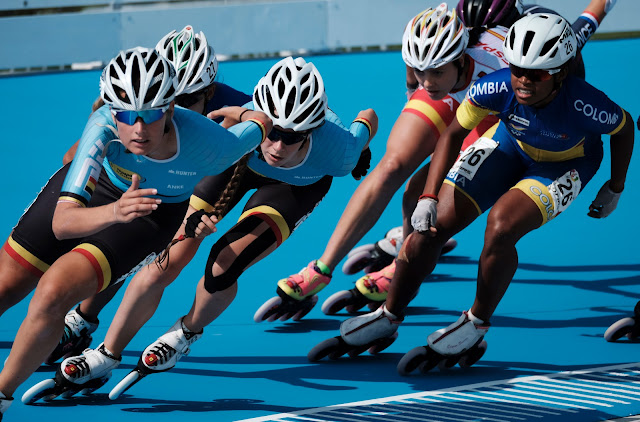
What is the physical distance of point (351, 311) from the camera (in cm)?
616

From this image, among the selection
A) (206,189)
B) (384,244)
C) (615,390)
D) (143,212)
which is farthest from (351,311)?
(143,212)

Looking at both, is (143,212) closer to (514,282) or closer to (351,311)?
(351,311)

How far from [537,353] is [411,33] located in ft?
5.97

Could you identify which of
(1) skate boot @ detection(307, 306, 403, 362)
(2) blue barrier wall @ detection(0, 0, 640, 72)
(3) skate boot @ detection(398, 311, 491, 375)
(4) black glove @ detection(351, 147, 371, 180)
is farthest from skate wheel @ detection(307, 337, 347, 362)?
(2) blue barrier wall @ detection(0, 0, 640, 72)

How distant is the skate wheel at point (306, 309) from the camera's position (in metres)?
5.94

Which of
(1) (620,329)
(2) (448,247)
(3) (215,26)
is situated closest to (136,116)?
(1) (620,329)

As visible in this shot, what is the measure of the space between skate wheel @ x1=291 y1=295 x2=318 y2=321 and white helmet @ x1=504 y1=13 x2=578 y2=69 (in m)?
1.86

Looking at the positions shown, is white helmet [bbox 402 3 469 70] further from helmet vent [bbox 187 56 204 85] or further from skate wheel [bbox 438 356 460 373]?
skate wheel [bbox 438 356 460 373]

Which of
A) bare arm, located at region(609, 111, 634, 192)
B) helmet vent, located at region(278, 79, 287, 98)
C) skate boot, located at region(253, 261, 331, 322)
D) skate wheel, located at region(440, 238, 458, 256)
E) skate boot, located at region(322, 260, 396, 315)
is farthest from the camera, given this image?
skate wheel, located at region(440, 238, 458, 256)

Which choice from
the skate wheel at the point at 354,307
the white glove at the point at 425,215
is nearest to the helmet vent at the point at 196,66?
the white glove at the point at 425,215

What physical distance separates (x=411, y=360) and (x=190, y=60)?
1885 mm

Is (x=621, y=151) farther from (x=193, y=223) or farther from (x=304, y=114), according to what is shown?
(x=193, y=223)

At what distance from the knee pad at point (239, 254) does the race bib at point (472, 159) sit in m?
0.98

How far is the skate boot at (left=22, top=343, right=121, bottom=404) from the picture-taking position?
4.71 metres
